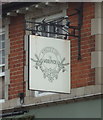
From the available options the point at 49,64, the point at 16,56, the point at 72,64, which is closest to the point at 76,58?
the point at 72,64

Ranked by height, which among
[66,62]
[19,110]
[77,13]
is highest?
[77,13]

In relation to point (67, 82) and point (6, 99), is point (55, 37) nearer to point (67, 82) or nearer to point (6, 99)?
point (67, 82)

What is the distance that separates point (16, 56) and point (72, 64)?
89.6 inches

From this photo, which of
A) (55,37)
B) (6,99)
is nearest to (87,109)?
(55,37)

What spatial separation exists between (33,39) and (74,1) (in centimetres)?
188

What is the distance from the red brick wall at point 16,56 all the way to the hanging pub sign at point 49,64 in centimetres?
248

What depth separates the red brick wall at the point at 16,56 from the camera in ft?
66.8

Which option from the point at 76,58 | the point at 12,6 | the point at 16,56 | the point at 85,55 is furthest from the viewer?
the point at 16,56

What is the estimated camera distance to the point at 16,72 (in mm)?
20500

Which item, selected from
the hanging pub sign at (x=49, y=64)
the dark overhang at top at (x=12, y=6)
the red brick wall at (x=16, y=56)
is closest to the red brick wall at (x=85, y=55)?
the hanging pub sign at (x=49, y=64)

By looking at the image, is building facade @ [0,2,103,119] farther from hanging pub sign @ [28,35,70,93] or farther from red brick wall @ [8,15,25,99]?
hanging pub sign @ [28,35,70,93]

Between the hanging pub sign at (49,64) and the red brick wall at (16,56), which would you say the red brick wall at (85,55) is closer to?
the hanging pub sign at (49,64)

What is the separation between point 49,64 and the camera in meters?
17.9

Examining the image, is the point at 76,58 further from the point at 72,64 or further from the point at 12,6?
the point at 12,6
